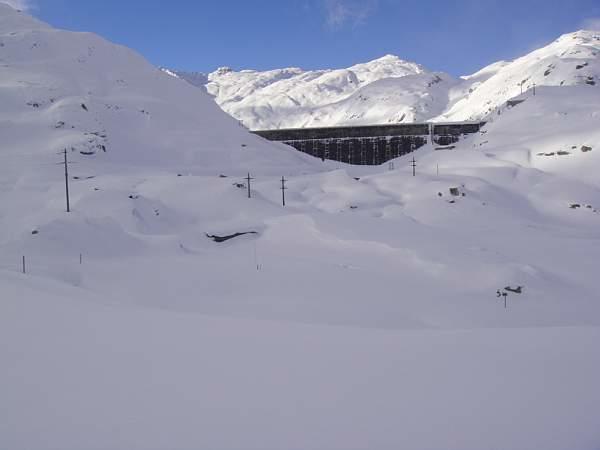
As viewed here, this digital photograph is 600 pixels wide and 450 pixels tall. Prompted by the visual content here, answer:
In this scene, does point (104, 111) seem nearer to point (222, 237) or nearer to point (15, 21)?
point (15, 21)

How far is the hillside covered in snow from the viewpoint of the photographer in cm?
545

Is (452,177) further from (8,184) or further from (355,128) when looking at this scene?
(8,184)

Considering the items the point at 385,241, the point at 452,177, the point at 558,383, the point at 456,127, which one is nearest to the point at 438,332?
the point at 558,383

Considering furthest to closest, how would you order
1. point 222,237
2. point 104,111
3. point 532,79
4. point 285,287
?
point 532,79, point 104,111, point 222,237, point 285,287

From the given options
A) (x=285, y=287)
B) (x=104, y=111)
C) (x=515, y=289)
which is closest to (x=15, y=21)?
(x=104, y=111)

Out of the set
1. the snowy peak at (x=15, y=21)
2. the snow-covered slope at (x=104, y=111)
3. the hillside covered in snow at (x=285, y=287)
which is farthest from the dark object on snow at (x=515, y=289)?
the snowy peak at (x=15, y=21)

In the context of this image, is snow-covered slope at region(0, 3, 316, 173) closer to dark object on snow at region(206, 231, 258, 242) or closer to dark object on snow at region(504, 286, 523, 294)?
dark object on snow at region(206, 231, 258, 242)

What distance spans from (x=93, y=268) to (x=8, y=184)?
29576mm

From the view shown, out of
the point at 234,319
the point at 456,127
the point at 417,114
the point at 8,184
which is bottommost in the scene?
the point at 234,319

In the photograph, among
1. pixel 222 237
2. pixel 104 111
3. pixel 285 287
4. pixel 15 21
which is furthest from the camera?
pixel 15 21

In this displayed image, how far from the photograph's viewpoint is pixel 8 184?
49.0m

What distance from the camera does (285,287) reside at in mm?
22672

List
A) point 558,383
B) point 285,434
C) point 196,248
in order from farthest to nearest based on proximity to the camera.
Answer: point 196,248 < point 558,383 < point 285,434

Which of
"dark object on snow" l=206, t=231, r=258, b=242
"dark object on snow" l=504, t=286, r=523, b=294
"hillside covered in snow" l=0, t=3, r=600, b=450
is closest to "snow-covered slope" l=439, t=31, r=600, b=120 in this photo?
"hillside covered in snow" l=0, t=3, r=600, b=450
